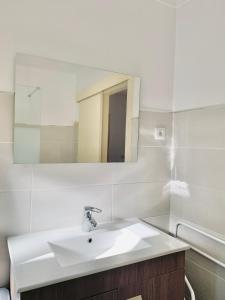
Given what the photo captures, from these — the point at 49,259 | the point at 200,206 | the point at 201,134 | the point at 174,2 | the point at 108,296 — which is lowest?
the point at 108,296

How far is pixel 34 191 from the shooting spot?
128 centimetres

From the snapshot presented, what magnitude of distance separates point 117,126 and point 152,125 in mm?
271

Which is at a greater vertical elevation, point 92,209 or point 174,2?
point 174,2

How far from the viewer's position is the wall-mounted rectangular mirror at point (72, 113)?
124cm

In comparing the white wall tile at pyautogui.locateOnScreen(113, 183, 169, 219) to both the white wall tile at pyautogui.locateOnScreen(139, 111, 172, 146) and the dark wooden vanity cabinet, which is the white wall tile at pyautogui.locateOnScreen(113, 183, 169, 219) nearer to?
the white wall tile at pyautogui.locateOnScreen(139, 111, 172, 146)

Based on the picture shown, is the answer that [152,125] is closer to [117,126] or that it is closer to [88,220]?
[117,126]

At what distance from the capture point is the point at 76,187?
140 centimetres

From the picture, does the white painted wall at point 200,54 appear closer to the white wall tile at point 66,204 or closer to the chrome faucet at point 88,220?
the white wall tile at point 66,204

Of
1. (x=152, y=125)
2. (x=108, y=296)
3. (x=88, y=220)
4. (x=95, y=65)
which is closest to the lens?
(x=108, y=296)

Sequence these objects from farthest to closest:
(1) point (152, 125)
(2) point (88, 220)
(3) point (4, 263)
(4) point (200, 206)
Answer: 1. (1) point (152, 125)
2. (4) point (200, 206)
3. (2) point (88, 220)
4. (3) point (4, 263)

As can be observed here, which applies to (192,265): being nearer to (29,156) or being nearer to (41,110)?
(29,156)

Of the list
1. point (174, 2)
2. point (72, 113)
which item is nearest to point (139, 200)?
point (72, 113)

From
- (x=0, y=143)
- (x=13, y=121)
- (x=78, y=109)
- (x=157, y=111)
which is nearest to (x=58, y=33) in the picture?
(x=78, y=109)

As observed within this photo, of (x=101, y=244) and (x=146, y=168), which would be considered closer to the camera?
(x=101, y=244)
